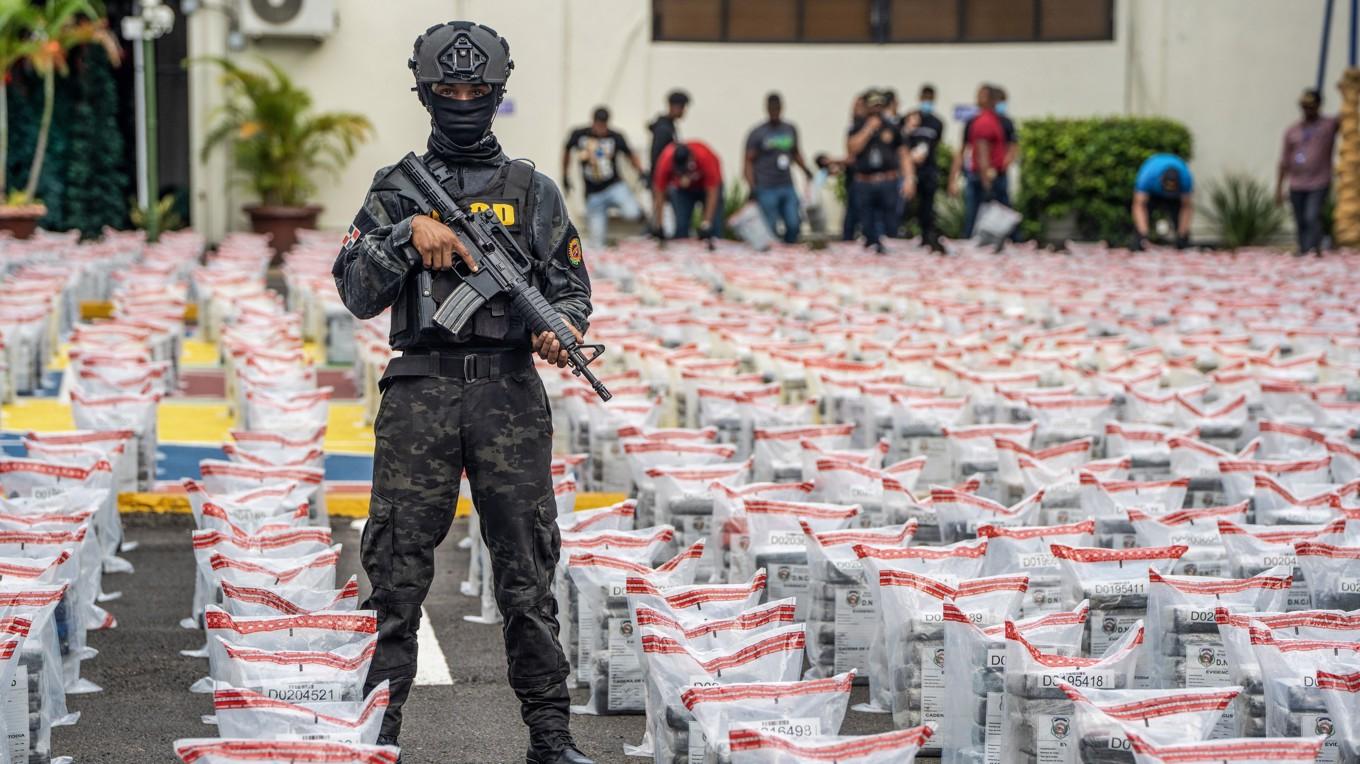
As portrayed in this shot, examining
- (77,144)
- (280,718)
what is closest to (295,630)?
(280,718)

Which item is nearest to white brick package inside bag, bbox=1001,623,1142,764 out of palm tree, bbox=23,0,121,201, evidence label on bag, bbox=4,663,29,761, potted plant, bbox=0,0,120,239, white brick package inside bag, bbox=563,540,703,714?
white brick package inside bag, bbox=563,540,703,714

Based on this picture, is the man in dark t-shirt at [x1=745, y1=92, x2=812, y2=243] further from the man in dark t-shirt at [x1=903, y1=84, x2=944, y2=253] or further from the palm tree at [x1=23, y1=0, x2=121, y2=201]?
the palm tree at [x1=23, y1=0, x2=121, y2=201]

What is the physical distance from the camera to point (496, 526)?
5.30m

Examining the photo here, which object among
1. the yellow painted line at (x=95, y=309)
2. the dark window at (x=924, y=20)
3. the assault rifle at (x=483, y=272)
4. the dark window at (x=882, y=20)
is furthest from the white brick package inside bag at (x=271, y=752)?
the dark window at (x=924, y=20)

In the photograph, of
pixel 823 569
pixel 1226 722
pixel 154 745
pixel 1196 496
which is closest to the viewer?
pixel 1226 722

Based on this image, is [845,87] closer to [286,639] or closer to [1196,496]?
[1196,496]

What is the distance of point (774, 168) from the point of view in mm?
22766

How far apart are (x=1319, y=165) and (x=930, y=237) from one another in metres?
4.47

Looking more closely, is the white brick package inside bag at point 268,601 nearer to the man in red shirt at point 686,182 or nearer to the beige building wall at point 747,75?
the man in red shirt at point 686,182

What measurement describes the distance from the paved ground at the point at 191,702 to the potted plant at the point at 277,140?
1941 centimetres

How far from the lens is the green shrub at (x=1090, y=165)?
2898cm

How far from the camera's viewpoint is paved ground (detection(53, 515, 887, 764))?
19.4 feet

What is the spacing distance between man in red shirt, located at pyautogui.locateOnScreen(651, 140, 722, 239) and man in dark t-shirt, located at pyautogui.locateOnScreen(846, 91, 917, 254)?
69.7 inches

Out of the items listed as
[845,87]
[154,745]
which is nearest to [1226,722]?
[154,745]
